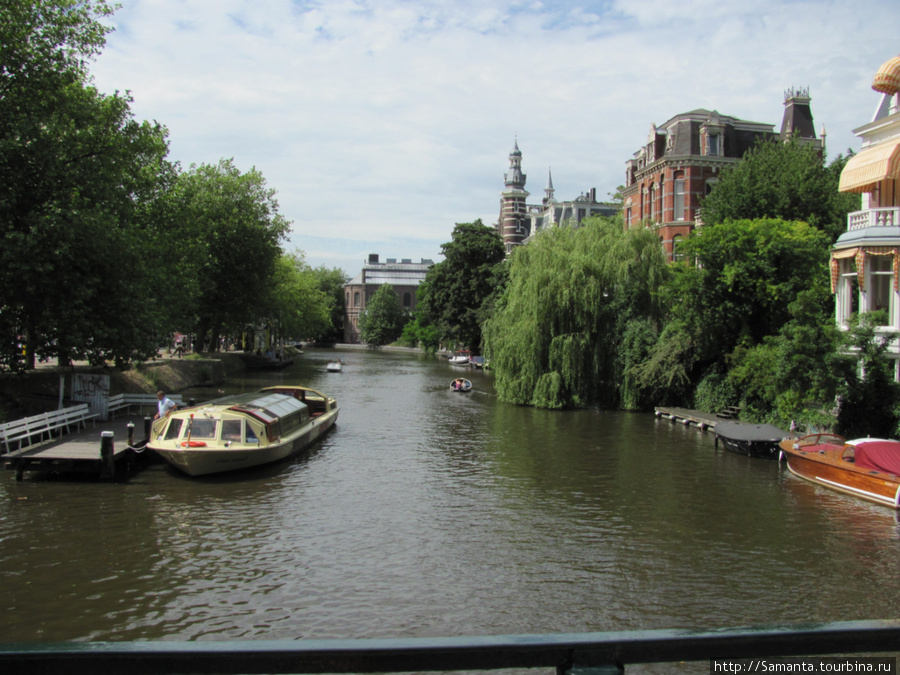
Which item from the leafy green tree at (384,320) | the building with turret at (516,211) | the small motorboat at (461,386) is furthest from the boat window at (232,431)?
the leafy green tree at (384,320)

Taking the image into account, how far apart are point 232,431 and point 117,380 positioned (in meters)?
17.4

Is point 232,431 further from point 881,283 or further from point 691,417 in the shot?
point 881,283

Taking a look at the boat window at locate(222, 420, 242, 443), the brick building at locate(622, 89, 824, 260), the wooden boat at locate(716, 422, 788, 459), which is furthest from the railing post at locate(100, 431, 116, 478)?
the brick building at locate(622, 89, 824, 260)

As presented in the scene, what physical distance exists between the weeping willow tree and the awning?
12.4 meters

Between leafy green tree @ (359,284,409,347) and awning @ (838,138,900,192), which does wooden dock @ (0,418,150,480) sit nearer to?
awning @ (838,138,900,192)

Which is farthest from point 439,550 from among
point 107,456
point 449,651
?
point 449,651

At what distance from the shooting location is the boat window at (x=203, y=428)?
2097 cm

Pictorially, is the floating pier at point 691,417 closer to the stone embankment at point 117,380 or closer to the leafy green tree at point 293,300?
the stone embankment at point 117,380

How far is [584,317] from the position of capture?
36.7m

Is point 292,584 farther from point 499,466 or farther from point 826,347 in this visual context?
point 826,347

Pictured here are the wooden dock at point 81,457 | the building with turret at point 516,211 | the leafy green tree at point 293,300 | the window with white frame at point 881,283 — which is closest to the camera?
the wooden dock at point 81,457

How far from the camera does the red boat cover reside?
61.7ft

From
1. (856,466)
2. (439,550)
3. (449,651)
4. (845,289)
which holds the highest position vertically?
(845,289)

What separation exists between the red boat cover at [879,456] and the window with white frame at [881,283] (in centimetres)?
613
